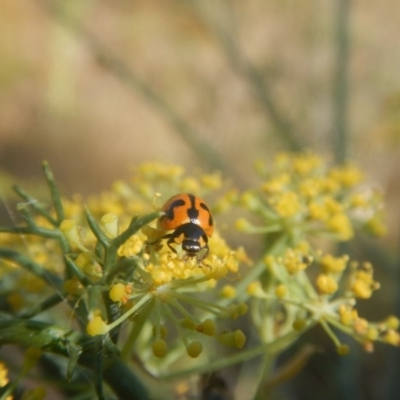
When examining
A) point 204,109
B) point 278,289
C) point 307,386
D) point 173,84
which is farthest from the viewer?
point 173,84

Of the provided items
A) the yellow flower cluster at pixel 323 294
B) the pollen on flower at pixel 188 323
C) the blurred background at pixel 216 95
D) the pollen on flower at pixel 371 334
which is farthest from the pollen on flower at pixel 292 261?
the blurred background at pixel 216 95

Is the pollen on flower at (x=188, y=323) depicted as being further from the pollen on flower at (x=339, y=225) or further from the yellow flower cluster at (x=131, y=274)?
the pollen on flower at (x=339, y=225)

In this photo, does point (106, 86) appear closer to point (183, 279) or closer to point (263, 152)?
point (263, 152)

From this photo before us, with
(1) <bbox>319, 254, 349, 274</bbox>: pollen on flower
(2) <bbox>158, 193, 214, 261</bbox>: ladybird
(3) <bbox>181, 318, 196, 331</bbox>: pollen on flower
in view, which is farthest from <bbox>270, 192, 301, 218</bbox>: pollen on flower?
(3) <bbox>181, 318, 196, 331</bbox>: pollen on flower

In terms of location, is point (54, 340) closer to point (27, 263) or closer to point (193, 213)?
point (27, 263)

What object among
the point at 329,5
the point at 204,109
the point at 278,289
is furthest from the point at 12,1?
the point at 278,289

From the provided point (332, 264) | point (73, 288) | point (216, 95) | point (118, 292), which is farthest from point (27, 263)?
point (216, 95)
